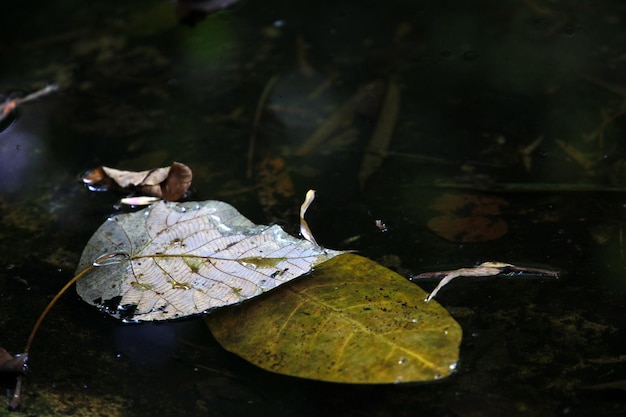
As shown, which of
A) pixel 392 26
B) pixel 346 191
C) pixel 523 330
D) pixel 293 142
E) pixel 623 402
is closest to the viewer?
pixel 623 402

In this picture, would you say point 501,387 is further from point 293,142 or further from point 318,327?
point 293,142

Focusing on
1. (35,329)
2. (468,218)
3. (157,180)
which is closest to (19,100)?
(157,180)

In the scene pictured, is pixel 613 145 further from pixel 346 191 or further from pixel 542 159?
pixel 346 191

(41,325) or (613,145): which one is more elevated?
(41,325)

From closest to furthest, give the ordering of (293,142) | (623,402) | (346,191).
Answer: (623,402) < (346,191) < (293,142)

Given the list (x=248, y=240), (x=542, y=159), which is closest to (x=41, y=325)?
(x=248, y=240)

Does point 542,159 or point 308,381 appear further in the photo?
point 542,159

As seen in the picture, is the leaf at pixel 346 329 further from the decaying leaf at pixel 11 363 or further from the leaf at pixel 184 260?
the decaying leaf at pixel 11 363
